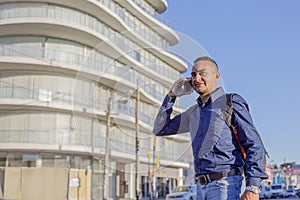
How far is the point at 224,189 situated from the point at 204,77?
2.38 ft

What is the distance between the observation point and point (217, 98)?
310 centimetres

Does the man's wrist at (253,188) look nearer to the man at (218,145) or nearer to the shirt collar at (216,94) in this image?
the man at (218,145)

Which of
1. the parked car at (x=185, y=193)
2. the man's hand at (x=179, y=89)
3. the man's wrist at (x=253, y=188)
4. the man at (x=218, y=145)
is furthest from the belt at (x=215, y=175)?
the parked car at (x=185, y=193)

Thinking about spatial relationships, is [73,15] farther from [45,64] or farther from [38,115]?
[38,115]

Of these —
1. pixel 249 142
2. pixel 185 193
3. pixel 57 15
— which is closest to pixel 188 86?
pixel 249 142

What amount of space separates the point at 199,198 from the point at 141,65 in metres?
1.95

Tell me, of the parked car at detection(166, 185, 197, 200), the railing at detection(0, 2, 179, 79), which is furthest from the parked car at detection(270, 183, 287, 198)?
the railing at detection(0, 2, 179, 79)

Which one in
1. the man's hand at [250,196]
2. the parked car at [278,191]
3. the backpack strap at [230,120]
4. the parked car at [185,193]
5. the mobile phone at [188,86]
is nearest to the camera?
the man's hand at [250,196]

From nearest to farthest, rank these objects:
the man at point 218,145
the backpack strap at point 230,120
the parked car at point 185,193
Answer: the man at point 218,145 < the backpack strap at point 230,120 < the parked car at point 185,193

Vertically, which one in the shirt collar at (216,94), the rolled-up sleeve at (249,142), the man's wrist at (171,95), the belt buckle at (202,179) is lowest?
the belt buckle at (202,179)

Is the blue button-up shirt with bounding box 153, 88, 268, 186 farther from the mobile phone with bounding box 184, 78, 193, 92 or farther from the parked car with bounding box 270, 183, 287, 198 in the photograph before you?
the parked car with bounding box 270, 183, 287, 198

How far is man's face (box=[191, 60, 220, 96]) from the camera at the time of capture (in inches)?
123

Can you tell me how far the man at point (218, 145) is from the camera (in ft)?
9.52

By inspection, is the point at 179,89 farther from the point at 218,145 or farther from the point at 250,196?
the point at 250,196
